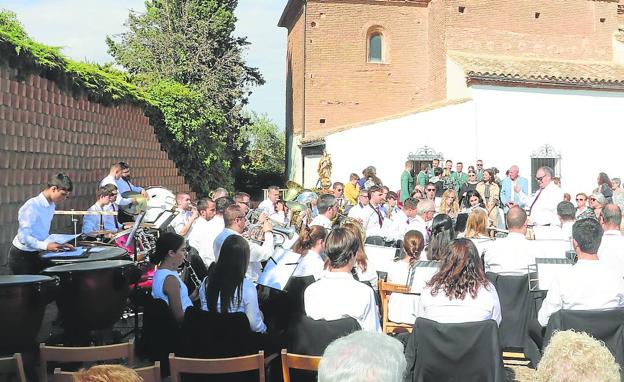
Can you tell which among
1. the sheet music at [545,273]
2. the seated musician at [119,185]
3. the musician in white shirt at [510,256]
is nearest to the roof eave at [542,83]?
the seated musician at [119,185]

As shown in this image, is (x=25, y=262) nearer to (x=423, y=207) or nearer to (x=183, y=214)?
(x=183, y=214)

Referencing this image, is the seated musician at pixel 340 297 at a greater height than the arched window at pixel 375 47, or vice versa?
the arched window at pixel 375 47

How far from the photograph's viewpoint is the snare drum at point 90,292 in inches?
243

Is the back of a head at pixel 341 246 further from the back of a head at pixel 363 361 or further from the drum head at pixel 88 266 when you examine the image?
the drum head at pixel 88 266

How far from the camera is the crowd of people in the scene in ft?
15.6

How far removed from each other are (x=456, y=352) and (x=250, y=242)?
3257mm

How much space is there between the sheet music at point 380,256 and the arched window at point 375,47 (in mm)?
22131

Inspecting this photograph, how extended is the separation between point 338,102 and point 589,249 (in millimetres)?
23290

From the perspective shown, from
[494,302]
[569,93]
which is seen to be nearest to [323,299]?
[494,302]

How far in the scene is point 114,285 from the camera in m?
6.36

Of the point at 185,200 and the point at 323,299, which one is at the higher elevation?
the point at 185,200

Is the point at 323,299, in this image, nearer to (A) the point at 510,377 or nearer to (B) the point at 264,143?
(A) the point at 510,377

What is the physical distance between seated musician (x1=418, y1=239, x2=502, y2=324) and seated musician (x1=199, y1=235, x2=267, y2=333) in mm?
1237

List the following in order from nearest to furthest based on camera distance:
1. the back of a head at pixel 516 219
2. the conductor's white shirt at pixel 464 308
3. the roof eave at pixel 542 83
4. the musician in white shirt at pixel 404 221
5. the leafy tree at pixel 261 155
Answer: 1. the conductor's white shirt at pixel 464 308
2. the back of a head at pixel 516 219
3. the musician in white shirt at pixel 404 221
4. the roof eave at pixel 542 83
5. the leafy tree at pixel 261 155
